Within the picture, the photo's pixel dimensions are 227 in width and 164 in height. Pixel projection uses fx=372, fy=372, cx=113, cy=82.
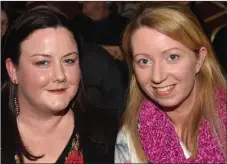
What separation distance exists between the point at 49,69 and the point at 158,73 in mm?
427

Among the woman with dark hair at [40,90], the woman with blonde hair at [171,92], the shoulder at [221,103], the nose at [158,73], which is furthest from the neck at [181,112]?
the woman with dark hair at [40,90]

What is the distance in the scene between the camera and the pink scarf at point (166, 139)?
1.54 meters

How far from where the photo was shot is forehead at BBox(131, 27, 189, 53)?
1.42m

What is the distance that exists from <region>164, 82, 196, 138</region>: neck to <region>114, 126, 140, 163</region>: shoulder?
0.22 meters

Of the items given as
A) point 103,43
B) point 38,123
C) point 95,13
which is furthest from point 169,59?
point 95,13

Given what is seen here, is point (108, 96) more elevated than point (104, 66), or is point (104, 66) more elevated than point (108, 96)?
point (104, 66)

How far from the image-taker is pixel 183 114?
1622mm

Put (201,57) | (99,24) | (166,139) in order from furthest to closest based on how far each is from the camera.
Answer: (99,24), (166,139), (201,57)

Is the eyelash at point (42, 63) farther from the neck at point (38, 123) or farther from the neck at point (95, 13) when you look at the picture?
the neck at point (95, 13)

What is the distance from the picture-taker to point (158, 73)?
1431 mm

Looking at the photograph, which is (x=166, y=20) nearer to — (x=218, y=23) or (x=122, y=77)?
(x=122, y=77)

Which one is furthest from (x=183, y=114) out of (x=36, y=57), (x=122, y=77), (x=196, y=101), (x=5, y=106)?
(x=5, y=106)

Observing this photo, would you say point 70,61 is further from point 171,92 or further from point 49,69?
point 171,92

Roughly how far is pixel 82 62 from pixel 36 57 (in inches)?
13.0
